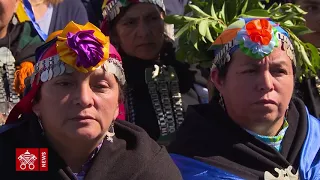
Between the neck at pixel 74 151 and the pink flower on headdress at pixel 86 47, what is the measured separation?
36 centimetres

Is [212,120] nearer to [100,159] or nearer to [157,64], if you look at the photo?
[100,159]

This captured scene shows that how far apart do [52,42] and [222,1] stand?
125 centimetres

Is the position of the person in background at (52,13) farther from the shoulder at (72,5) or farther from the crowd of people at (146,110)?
the crowd of people at (146,110)

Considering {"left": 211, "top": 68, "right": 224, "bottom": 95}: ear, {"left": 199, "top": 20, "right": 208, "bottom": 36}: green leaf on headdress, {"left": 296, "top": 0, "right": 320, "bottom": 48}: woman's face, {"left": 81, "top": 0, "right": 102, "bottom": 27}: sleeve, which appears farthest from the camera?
{"left": 81, "top": 0, "right": 102, "bottom": 27}: sleeve

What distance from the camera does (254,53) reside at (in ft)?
11.3

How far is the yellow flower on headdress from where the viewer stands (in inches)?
123

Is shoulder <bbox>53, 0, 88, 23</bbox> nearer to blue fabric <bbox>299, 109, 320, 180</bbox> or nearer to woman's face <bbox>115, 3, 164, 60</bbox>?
woman's face <bbox>115, 3, 164, 60</bbox>

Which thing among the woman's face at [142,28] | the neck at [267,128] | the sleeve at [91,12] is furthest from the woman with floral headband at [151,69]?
the neck at [267,128]

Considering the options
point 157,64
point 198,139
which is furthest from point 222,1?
point 198,139

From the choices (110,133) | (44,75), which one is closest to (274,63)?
(110,133)

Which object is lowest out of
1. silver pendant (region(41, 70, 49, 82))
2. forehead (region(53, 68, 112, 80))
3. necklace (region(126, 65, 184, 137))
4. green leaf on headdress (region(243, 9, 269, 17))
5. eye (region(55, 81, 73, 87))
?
necklace (region(126, 65, 184, 137))

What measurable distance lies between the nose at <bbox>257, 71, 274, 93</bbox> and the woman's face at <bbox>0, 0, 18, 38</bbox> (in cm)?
163

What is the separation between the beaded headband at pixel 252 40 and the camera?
3467mm

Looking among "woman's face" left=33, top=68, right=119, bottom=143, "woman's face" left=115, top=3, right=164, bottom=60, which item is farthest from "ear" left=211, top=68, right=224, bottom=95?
"woman's face" left=115, top=3, right=164, bottom=60
